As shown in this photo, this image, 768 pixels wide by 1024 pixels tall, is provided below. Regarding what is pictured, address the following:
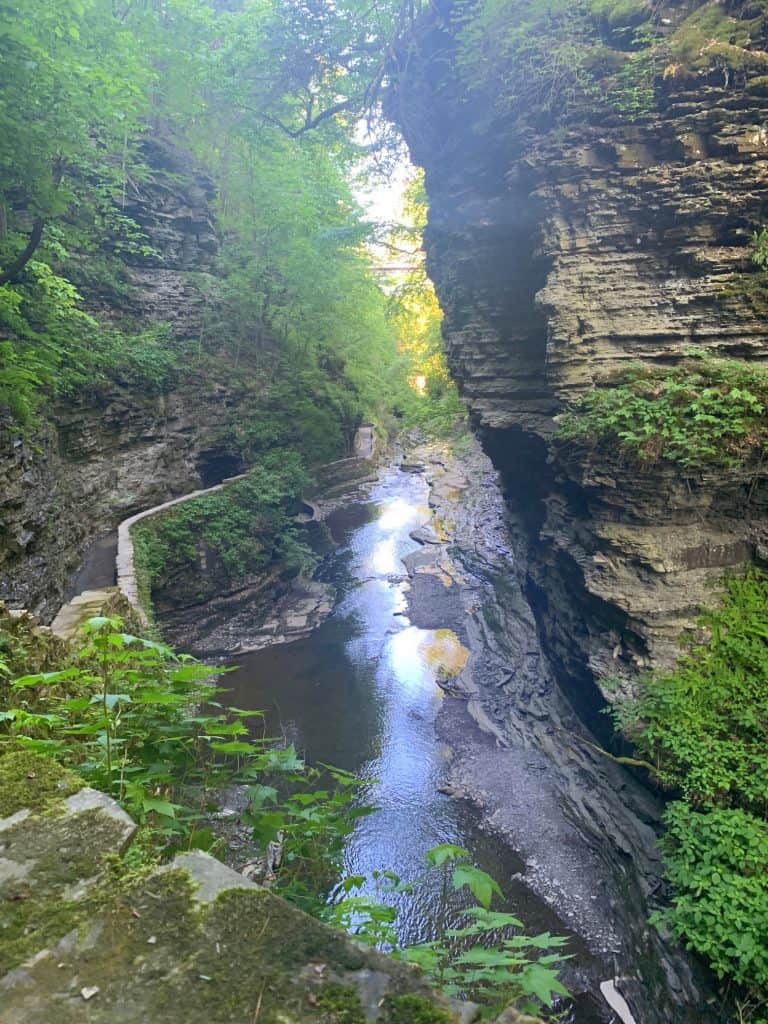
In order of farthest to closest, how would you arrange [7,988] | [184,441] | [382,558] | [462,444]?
[462,444]
[382,558]
[184,441]
[7,988]

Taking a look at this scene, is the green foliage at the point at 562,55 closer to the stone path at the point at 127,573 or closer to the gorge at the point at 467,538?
the gorge at the point at 467,538

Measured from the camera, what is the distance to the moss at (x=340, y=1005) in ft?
4.20

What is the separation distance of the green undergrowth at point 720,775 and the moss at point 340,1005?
587 cm

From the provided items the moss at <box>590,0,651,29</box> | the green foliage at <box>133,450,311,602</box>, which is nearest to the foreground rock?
the green foliage at <box>133,450,311,602</box>

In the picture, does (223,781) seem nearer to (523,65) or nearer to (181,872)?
(181,872)

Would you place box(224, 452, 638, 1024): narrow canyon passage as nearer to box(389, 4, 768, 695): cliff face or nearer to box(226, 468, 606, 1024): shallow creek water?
box(226, 468, 606, 1024): shallow creek water

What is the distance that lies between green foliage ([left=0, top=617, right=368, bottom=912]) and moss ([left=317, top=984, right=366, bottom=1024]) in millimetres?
801

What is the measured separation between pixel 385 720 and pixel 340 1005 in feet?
35.6

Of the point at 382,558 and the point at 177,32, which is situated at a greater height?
the point at 177,32

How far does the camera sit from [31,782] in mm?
1955

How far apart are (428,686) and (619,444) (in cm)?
709

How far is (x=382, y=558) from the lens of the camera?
2028 cm

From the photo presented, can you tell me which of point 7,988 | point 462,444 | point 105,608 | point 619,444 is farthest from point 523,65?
point 462,444

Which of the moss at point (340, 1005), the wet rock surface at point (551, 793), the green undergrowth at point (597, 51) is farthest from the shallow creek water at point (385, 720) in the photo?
the green undergrowth at point (597, 51)
